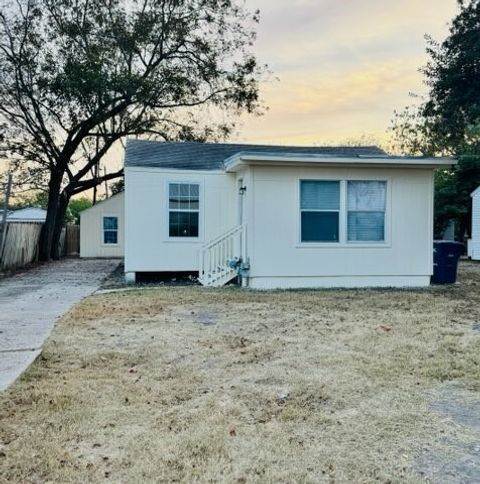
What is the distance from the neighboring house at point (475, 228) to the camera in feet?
71.1

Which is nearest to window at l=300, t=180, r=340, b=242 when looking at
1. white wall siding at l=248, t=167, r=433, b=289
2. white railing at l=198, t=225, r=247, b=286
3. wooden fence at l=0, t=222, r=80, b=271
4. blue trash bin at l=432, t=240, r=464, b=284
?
white wall siding at l=248, t=167, r=433, b=289

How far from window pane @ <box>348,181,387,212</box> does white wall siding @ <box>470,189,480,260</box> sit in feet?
40.0

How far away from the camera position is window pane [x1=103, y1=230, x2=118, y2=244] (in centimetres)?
2401

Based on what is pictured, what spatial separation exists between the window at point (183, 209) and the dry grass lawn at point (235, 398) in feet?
17.6

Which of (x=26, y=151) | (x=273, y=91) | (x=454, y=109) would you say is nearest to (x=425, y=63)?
(x=454, y=109)

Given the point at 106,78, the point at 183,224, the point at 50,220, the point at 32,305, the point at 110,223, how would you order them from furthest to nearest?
the point at 110,223
the point at 50,220
the point at 106,78
the point at 183,224
the point at 32,305

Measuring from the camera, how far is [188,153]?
1396 cm

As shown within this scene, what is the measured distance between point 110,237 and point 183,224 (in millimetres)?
12082

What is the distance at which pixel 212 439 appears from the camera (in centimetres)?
330

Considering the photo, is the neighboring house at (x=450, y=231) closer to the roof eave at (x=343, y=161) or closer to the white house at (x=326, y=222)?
the white house at (x=326, y=222)

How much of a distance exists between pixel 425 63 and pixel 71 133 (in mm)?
15395

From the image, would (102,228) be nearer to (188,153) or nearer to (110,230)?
(110,230)

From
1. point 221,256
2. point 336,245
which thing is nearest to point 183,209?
point 221,256

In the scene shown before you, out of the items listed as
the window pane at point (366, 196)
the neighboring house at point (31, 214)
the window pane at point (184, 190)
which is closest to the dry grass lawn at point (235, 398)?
→ the window pane at point (366, 196)
